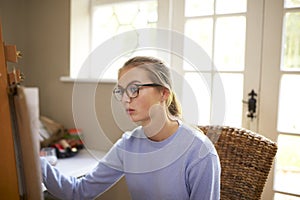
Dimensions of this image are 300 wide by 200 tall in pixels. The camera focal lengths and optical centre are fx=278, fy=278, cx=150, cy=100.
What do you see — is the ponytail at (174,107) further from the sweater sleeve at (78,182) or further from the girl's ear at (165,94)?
the sweater sleeve at (78,182)

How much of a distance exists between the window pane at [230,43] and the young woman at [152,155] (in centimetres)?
67

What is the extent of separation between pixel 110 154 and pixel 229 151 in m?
0.52

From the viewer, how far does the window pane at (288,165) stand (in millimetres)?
1434

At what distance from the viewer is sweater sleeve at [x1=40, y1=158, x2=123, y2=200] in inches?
37.3

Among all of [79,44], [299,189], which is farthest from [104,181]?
[79,44]

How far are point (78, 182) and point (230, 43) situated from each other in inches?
42.5

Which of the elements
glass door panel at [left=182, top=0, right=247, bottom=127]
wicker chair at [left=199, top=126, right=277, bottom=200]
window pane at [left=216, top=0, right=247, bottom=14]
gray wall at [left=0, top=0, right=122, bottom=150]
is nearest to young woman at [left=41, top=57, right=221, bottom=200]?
wicker chair at [left=199, top=126, right=277, bottom=200]

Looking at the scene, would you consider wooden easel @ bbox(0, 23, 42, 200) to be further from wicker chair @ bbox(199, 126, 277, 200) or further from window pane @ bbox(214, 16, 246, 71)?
window pane @ bbox(214, 16, 246, 71)

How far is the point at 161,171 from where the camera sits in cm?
97

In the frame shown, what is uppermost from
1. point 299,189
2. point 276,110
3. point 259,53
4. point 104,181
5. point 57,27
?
point 57,27

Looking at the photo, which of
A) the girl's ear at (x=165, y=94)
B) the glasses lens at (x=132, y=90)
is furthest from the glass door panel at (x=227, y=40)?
the glasses lens at (x=132, y=90)

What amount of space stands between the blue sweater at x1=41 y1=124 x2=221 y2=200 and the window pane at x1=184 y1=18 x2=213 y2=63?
2.47ft

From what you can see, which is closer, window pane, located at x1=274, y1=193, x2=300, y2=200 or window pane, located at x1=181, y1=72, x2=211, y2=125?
window pane, located at x1=181, y1=72, x2=211, y2=125

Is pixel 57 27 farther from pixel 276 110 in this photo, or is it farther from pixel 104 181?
pixel 276 110
